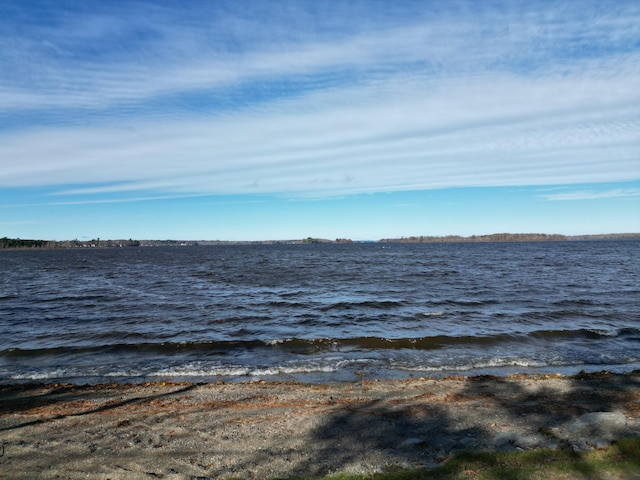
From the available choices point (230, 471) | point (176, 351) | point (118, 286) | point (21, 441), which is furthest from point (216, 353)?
point (118, 286)

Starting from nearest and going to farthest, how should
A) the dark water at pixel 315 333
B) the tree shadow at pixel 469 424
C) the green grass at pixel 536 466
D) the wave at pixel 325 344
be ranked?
the green grass at pixel 536 466 → the tree shadow at pixel 469 424 → the dark water at pixel 315 333 → the wave at pixel 325 344

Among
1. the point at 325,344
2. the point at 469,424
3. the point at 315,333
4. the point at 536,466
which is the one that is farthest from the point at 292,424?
the point at 315,333

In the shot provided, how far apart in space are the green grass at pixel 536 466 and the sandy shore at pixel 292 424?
1.60 feet

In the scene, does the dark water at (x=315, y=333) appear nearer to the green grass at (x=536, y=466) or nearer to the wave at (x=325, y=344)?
the wave at (x=325, y=344)

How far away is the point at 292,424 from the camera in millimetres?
8719

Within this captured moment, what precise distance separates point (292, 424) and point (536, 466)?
452 cm

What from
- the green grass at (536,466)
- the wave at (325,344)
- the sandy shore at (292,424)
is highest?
the green grass at (536,466)

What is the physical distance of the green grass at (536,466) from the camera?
229 inches

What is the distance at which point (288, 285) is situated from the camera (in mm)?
38688

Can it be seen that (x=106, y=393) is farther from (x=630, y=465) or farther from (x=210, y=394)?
(x=630, y=465)

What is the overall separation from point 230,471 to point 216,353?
33.9 ft

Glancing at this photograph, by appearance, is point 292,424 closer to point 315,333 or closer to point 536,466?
point 536,466

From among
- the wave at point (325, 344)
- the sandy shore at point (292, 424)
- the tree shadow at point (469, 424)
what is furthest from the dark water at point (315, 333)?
the tree shadow at point (469, 424)

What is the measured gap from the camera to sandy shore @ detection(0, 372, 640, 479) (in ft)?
23.1
